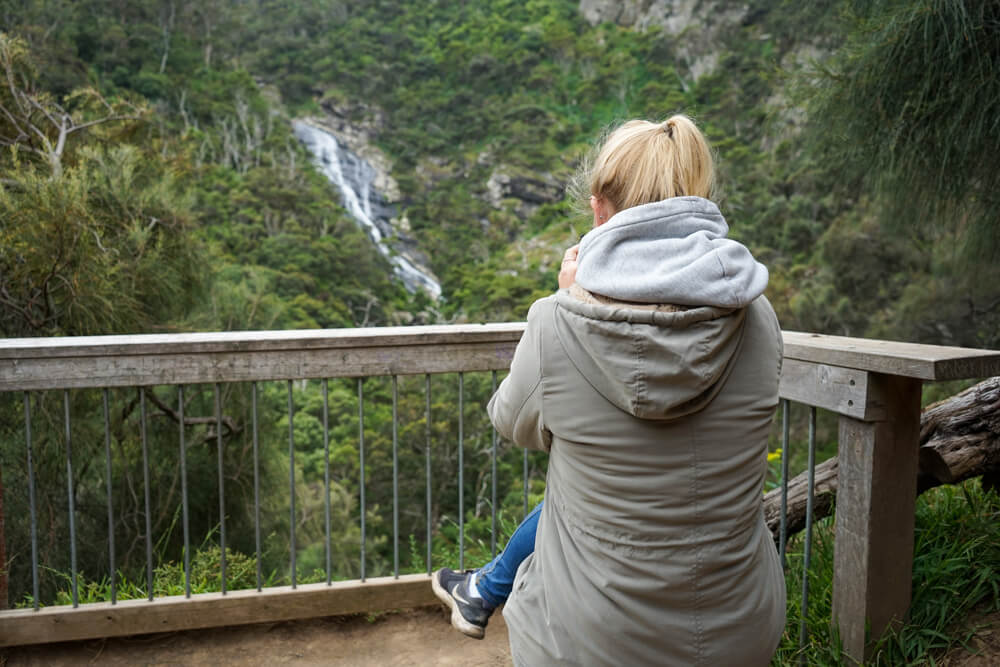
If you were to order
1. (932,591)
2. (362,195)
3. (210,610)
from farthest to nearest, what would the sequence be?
1. (362,195)
2. (210,610)
3. (932,591)

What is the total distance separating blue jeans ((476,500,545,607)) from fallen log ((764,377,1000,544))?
3.50ft

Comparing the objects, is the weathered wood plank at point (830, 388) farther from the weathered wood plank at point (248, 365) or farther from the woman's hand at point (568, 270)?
the weathered wood plank at point (248, 365)

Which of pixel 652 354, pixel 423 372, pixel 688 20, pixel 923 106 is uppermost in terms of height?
pixel 688 20

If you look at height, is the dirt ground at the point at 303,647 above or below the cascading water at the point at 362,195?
below

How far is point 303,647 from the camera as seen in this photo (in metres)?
2.17

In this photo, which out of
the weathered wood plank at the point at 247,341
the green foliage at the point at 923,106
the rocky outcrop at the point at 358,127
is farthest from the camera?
the rocky outcrop at the point at 358,127

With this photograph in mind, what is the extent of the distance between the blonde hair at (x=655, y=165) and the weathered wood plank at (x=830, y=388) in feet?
2.11

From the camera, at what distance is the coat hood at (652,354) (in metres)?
0.96

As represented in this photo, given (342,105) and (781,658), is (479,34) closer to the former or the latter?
(342,105)

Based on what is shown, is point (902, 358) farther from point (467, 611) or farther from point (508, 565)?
point (467, 611)

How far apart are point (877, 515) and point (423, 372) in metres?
1.25

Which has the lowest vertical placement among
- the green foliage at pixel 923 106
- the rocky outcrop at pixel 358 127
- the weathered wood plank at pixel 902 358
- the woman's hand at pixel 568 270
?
the weathered wood plank at pixel 902 358

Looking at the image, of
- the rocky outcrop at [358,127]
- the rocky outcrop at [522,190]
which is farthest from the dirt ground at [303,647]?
the rocky outcrop at [358,127]

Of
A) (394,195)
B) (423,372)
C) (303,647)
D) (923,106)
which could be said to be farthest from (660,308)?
(394,195)
